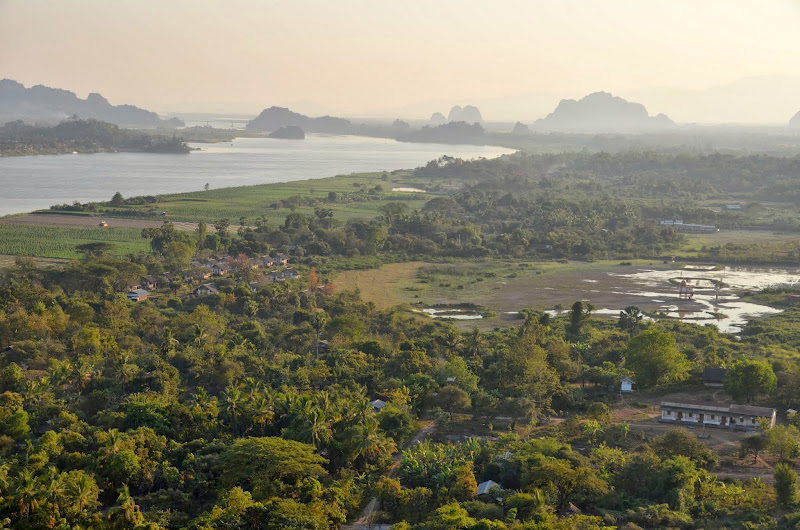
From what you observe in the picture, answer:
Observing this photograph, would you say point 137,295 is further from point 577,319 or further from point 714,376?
point 714,376

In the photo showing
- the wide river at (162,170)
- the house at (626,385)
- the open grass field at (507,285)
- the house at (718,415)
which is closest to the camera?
the house at (718,415)

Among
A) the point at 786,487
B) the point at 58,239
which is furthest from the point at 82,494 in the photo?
the point at 58,239

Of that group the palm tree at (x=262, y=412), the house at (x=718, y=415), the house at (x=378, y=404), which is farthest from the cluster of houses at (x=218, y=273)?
the house at (x=718, y=415)

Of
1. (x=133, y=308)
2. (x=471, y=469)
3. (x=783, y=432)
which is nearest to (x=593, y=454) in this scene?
(x=471, y=469)

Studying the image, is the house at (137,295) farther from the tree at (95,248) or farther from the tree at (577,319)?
the tree at (577,319)

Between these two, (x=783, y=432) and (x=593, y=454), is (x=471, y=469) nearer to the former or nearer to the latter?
(x=593, y=454)

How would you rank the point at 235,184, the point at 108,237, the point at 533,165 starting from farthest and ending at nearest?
the point at 533,165 → the point at 235,184 → the point at 108,237

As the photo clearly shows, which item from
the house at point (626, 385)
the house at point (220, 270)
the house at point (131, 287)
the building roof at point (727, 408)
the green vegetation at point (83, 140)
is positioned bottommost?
the house at point (626, 385)
